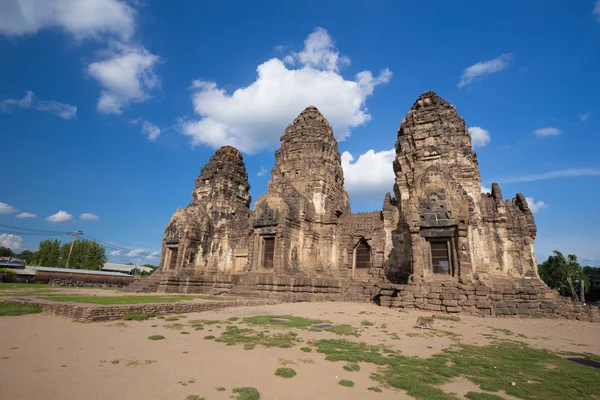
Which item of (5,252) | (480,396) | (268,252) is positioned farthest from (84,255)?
(480,396)

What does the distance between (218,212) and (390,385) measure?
2398cm

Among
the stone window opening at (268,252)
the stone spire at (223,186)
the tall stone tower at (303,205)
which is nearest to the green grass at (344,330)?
the tall stone tower at (303,205)

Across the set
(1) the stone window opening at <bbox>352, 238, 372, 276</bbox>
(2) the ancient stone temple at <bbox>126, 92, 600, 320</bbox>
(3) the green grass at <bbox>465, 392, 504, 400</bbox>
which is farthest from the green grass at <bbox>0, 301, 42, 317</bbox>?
(1) the stone window opening at <bbox>352, 238, 372, 276</bbox>

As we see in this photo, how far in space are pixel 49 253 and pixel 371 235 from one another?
197 ft

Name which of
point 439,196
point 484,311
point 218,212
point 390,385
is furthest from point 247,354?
point 218,212

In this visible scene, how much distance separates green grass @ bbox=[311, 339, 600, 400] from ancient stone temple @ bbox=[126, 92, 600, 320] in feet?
23.5

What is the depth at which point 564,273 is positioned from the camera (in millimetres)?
43312

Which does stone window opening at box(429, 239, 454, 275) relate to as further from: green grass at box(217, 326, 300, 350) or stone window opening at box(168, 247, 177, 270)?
stone window opening at box(168, 247, 177, 270)

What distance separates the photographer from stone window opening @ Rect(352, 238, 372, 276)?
2173 centimetres

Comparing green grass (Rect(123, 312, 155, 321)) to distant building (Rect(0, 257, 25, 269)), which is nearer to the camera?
green grass (Rect(123, 312, 155, 321))

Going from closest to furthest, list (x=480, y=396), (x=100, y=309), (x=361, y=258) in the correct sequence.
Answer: (x=480, y=396) → (x=100, y=309) → (x=361, y=258)

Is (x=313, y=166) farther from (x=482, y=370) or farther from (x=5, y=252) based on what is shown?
(x=5, y=252)

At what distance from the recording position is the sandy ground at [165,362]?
442 cm

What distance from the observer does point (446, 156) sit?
1853 cm
